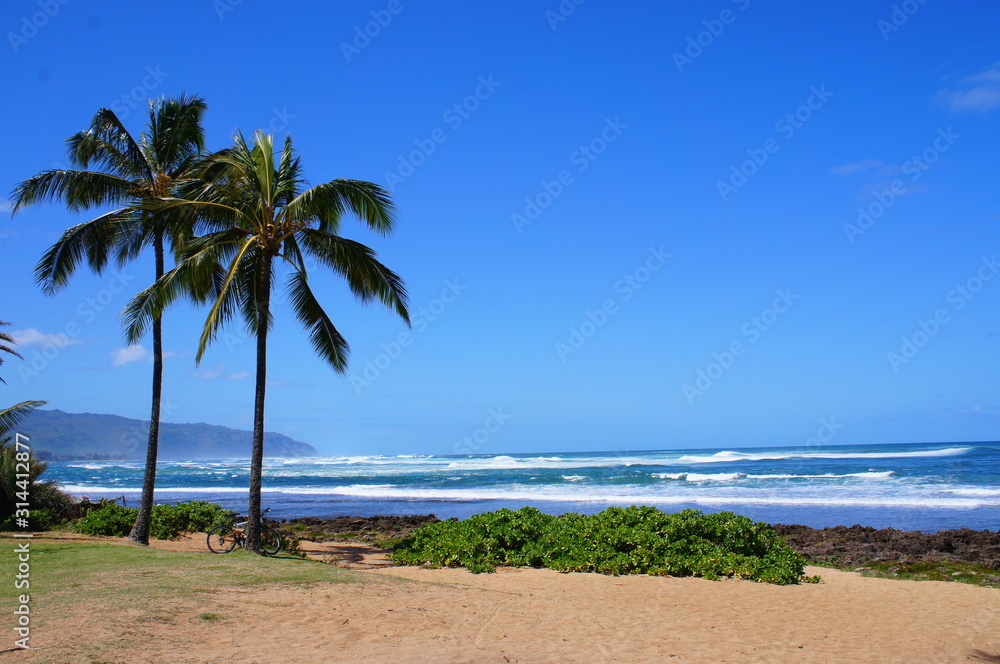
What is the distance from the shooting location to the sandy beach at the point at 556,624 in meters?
5.77

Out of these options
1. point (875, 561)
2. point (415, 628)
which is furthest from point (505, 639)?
point (875, 561)

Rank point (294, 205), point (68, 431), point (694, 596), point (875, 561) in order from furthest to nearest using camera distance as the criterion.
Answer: point (68, 431), point (875, 561), point (294, 205), point (694, 596)

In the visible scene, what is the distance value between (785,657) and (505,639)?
8.77 ft

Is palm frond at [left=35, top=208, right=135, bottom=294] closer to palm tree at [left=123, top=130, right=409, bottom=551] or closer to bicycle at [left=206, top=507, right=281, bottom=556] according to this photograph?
palm tree at [left=123, top=130, right=409, bottom=551]

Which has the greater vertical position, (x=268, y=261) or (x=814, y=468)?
(x=268, y=261)

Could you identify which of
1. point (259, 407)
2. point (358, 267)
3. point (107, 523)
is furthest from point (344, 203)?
point (107, 523)

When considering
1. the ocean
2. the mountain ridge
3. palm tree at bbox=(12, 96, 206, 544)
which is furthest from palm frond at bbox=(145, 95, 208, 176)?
the mountain ridge

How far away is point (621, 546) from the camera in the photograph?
38.3ft

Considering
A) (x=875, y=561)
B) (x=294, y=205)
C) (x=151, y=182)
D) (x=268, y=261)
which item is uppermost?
(x=151, y=182)

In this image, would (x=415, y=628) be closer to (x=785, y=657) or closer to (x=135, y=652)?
(x=135, y=652)

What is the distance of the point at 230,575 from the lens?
8.34m

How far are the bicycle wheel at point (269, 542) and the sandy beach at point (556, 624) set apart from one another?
156 inches

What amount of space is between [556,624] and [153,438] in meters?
10.1

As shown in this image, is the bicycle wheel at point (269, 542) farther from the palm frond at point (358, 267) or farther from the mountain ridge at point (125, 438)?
the mountain ridge at point (125, 438)
